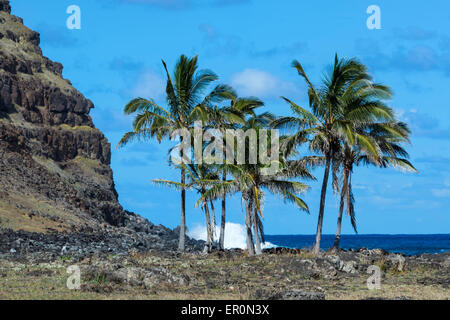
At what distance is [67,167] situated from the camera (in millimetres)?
101250

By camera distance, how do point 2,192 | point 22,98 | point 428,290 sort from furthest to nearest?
point 22,98
point 2,192
point 428,290

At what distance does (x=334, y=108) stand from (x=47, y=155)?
228ft

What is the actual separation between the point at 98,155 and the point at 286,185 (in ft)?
278

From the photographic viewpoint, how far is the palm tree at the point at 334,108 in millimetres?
32156

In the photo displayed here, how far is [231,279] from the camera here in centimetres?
2298

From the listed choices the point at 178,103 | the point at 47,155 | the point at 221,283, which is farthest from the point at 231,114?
the point at 47,155

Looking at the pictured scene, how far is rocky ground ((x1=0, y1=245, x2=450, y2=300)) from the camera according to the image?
1752cm

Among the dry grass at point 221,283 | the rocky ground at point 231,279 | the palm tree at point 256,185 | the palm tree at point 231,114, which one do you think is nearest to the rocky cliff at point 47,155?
the palm tree at point 231,114

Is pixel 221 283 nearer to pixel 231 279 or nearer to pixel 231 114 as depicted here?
pixel 231 279

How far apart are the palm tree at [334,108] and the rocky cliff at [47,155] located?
71.0ft

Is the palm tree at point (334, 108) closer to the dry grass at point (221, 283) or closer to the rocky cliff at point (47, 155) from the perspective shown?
the dry grass at point (221, 283)

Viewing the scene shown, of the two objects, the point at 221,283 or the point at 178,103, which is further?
the point at 178,103
